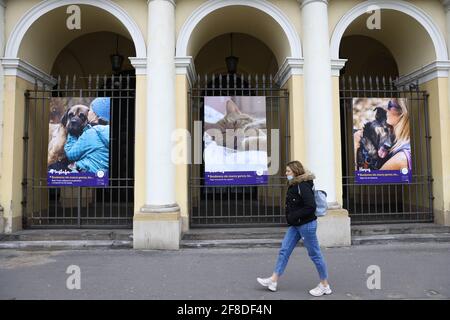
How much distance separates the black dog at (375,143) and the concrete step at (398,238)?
5.13 ft

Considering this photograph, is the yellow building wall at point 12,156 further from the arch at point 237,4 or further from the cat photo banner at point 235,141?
the cat photo banner at point 235,141

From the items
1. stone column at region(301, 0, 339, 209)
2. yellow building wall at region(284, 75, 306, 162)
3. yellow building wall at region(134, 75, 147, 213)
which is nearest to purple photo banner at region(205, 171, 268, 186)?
yellow building wall at region(284, 75, 306, 162)

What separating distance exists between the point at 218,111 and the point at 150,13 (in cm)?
246

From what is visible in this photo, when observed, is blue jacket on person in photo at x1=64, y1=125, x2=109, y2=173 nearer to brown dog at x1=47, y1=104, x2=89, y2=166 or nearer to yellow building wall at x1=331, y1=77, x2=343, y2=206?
brown dog at x1=47, y1=104, x2=89, y2=166

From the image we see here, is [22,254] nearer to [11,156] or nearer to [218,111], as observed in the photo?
[11,156]

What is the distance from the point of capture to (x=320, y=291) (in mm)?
4633

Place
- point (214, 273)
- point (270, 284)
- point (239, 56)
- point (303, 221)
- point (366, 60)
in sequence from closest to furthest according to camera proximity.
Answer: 1. point (303, 221)
2. point (270, 284)
3. point (214, 273)
4. point (239, 56)
5. point (366, 60)

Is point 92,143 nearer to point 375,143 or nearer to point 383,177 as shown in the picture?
point 375,143

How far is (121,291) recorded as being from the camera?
486cm

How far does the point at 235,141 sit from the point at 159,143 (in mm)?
1755

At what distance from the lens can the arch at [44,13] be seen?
26.1ft

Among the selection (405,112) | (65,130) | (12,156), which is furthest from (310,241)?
(12,156)

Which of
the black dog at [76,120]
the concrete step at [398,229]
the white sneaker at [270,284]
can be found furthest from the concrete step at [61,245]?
the concrete step at [398,229]

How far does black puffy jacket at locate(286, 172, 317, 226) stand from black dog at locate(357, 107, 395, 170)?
429cm
